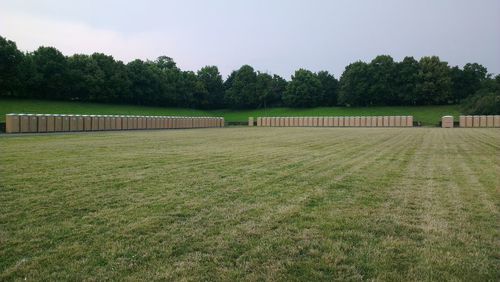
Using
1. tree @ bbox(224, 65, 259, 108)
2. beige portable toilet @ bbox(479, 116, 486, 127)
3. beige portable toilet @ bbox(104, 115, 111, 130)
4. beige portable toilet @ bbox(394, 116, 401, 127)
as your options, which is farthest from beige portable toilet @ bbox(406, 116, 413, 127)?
beige portable toilet @ bbox(104, 115, 111, 130)

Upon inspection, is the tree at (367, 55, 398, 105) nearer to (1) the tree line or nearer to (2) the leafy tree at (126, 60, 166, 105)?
(1) the tree line

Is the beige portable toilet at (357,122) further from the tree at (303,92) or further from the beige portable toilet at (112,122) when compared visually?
the beige portable toilet at (112,122)

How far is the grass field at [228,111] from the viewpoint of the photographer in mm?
54188

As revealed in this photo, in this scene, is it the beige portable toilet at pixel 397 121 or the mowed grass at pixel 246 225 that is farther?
A: the beige portable toilet at pixel 397 121

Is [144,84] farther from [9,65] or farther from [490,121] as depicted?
[490,121]

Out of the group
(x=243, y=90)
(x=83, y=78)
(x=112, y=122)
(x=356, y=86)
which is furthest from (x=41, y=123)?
(x=356, y=86)

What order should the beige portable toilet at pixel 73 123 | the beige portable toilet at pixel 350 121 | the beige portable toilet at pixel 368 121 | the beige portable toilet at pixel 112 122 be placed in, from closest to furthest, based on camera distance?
the beige portable toilet at pixel 73 123 → the beige portable toilet at pixel 112 122 → the beige portable toilet at pixel 368 121 → the beige portable toilet at pixel 350 121

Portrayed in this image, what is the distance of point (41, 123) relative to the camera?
35.0 meters

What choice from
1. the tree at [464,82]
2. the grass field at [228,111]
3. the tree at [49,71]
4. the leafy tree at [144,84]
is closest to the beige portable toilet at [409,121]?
the grass field at [228,111]

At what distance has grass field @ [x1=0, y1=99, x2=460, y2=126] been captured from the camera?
5419 centimetres

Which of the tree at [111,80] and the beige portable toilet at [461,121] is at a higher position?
the tree at [111,80]

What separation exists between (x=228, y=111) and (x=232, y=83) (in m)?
9.49

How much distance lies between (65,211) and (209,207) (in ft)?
7.92

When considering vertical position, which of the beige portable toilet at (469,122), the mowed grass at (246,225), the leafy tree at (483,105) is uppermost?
the leafy tree at (483,105)
